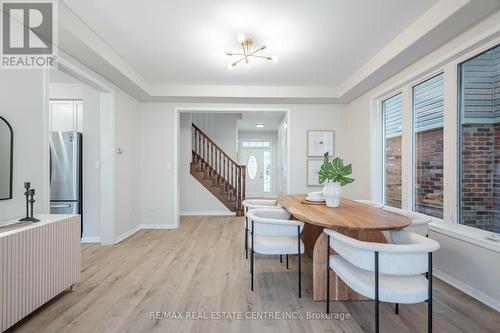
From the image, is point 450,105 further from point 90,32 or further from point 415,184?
point 90,32

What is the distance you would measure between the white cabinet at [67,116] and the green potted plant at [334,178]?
3777mm

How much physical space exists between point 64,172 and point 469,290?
5078mm

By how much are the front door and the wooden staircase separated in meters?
3.09

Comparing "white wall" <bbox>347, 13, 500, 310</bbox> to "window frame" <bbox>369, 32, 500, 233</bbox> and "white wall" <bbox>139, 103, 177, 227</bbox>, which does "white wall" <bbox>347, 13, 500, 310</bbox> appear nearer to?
"window frame" <bbox>369, 32, 500, 233</bbox>

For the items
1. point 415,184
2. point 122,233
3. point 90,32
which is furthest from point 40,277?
point 415,184

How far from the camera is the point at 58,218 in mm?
2119

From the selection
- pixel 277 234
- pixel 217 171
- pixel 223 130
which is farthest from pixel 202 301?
pixel 223 130

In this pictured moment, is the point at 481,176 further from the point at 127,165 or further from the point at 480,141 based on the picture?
the point at 127,165

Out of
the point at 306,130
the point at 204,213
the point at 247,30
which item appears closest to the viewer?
the point at 247,30

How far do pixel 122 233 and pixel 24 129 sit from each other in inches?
91.3

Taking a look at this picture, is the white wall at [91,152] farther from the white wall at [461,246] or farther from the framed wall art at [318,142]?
the white wall at [461,246]

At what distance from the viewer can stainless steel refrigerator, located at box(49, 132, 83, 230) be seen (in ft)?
11.7

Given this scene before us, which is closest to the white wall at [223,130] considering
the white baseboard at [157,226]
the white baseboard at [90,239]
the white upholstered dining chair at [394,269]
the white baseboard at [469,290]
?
the white baseboard at [157,226]

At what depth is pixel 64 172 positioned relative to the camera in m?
3.60
